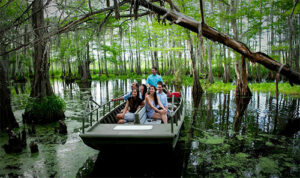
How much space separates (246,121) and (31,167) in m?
7.52

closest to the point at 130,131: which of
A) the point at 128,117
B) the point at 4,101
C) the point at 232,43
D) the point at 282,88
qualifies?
the point at 128,117

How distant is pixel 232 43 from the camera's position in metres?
3.39

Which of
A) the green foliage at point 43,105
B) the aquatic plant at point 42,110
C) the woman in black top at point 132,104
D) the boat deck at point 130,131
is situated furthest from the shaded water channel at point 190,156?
the woman in black top at point 132,104

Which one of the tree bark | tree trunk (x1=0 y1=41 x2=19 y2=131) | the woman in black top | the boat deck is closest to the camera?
the tree bark

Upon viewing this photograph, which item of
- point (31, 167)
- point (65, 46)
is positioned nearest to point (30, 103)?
point (31, 167)

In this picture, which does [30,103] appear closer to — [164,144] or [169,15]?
[164,144]

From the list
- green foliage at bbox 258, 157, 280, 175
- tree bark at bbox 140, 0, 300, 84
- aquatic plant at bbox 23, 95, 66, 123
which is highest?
tree bark at bbox 140, 0, 300, 84

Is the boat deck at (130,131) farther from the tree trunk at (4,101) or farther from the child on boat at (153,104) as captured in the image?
the tree trunk at (4,101)

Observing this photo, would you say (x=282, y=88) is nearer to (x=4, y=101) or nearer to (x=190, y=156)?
(x=190, y=156)

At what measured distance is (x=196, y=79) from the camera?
16812 millimetres

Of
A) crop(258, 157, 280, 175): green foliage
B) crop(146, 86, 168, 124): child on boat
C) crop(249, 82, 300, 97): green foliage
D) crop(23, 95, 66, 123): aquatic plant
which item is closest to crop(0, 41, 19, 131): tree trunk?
crop(23, 95, 66, 123): aquatic plant

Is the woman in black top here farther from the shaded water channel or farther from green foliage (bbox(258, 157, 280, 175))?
green foliage (bbox(258, 157, 280, 175))

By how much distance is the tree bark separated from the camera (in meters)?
3.09

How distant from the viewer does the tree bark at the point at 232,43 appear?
309 cm
